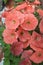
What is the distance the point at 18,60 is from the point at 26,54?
4 cm

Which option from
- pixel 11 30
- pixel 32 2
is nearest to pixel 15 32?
pixel 11 30

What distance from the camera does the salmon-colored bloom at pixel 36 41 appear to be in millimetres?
662

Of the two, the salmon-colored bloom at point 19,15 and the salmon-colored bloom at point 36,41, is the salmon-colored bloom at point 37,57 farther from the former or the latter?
the salmon-colored bloom at point 19,15

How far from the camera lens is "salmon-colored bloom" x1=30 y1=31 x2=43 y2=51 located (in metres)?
0.66

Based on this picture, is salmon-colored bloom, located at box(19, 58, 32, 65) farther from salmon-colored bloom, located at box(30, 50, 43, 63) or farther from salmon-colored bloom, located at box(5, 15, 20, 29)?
salmon-colored bloom, located at box(5, 15, 20, 29)

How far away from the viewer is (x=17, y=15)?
26.5 inches

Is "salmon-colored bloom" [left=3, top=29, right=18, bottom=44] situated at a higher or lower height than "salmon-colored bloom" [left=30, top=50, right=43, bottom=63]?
higher

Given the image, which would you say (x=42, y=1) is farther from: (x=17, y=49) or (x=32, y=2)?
(x=17, y=49)

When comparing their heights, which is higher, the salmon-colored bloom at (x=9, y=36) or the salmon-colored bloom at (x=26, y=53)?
the salmon-colored bloom at (x=9, y=36)

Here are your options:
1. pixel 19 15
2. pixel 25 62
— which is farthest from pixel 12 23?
pixel 25 62

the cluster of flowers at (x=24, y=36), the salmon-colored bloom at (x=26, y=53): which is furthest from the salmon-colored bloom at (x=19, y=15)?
the salmon-colored bloom at (x=26, y=53)

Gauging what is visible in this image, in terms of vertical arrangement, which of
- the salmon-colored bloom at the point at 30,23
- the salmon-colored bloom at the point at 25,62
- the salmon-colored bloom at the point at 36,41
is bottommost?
the salmon-colored bloom at the point at 25,62

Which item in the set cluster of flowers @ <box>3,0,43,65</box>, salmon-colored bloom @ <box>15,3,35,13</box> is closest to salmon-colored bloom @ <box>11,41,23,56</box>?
cluster of flowers @ <box>3,0,43,65</box>

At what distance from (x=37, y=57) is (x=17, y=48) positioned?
0.08 metres
